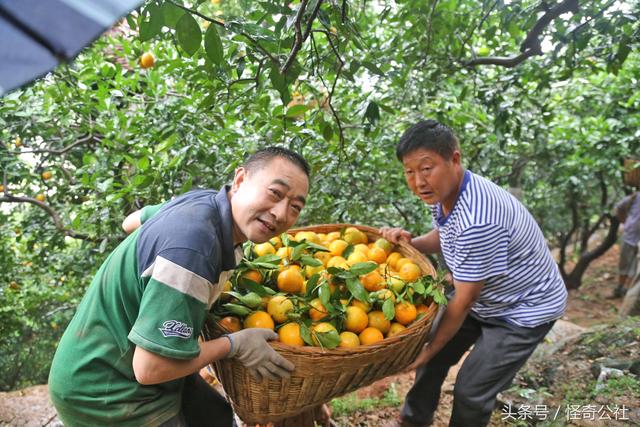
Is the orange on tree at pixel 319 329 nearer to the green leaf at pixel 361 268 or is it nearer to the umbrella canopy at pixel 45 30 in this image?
the green leaf at pixel 361 268

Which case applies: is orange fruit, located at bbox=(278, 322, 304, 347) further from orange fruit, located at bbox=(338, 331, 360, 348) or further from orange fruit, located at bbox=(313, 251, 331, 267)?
orange fruit, located at bbox=(313, 251, 331, 267)

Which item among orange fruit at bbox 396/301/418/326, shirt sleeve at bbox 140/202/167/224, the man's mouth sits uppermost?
the man's mouth

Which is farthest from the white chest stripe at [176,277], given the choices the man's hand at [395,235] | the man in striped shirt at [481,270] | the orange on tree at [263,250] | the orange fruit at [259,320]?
the man's hand at [395,235]

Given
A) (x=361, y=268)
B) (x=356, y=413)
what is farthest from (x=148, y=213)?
(x=356, y=413)

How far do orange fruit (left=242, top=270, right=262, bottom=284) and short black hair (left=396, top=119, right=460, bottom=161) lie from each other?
894 mm

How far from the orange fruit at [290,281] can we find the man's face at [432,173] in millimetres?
722

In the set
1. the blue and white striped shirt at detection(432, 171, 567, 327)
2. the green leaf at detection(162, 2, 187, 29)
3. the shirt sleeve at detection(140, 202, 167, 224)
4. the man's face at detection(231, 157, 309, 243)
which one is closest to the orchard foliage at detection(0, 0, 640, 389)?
the green leaf at detection(162, 2, 187, 29)

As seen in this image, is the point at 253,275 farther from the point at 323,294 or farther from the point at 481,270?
the point at 481,270

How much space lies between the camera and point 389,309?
1.83m

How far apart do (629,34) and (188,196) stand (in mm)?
2681

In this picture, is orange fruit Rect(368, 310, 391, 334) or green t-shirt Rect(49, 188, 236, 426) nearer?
green t-shirt Rect(49, 188, 236, 426)

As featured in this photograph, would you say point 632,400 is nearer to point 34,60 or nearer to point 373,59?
point 373,59

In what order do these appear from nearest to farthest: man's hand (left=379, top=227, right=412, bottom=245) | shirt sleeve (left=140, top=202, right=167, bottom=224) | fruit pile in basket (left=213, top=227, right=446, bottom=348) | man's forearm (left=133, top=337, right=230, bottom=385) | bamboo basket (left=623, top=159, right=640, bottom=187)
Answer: man's forearm (left=133, top=337, right=230, bottom=385), fruit pile in basket (left=213, top=227, right=446, bottom=348), shirt sleeve (left=140, top=202, right=167, bottom=224), man's hand (left=379, top=227, right=412, bottom=245), bamboo basket (left=623, top=159, right=640, bottom=187)

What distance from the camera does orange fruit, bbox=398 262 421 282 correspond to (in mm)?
2109
